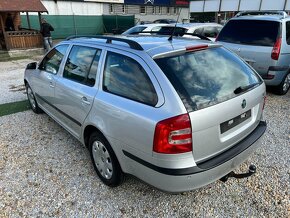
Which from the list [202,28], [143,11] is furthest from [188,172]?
[143,11]

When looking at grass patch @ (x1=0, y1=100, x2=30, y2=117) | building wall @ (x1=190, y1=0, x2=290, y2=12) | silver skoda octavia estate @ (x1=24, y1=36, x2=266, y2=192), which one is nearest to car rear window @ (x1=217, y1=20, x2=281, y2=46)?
silver skoda octavia estate @ (x1=24, y1=36, x2=266, y2=192)

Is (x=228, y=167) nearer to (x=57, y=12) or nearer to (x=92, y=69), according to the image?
(x=92, y=69)

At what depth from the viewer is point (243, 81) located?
2650 mm

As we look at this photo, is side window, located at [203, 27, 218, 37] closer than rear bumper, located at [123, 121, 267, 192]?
No

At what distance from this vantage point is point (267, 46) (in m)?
5.23

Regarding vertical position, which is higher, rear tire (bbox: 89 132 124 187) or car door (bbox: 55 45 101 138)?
car door (bbox: 55 45 101 138)

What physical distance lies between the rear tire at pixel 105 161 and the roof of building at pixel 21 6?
513 inches

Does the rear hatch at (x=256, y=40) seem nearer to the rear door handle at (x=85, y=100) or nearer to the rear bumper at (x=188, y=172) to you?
the rear bumper at (x=188, y=172)

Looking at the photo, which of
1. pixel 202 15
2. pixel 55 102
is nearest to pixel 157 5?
pixel 202 15

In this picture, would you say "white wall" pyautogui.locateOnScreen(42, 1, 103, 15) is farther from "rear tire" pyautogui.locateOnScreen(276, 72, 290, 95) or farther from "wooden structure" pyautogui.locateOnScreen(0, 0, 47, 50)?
"rear tire" pyautogui.locateOnScreen(276, 72, 290, 95)

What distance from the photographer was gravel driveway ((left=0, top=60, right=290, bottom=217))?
2557mm

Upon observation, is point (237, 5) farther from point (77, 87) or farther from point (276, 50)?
point (77, 87)

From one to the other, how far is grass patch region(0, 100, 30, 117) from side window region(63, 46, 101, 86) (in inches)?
101

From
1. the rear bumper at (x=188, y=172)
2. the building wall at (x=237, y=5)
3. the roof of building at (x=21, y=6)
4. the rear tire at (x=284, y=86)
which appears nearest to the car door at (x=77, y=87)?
the rear bumper at (x=188, y=172)
